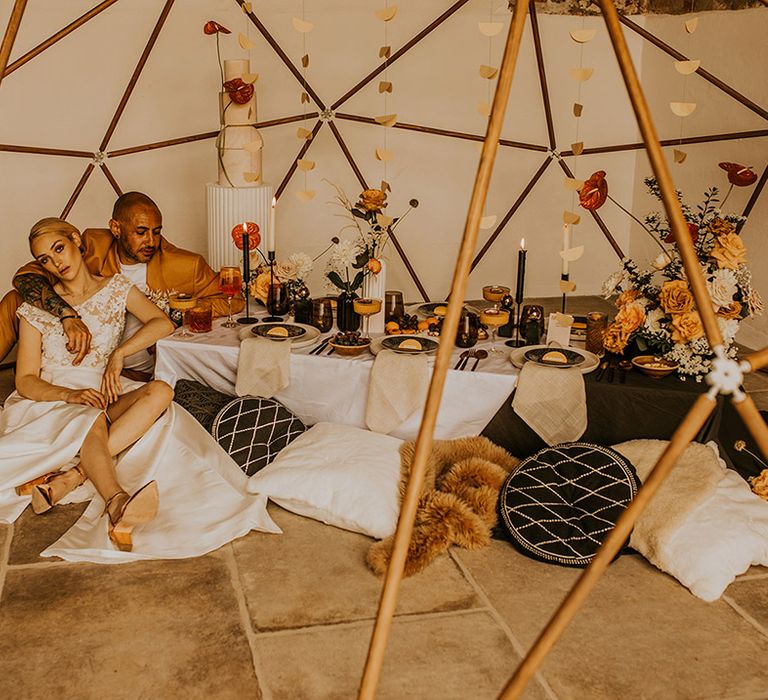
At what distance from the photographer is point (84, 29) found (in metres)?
5.17

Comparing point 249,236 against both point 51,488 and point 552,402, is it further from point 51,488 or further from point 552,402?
point 552,402

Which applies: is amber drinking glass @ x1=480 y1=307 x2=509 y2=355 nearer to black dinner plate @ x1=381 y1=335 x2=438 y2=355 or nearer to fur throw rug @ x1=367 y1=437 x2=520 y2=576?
black dinner plate @ x1=381 y1=335 x2=438 y2=355

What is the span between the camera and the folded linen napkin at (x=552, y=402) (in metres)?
3.06

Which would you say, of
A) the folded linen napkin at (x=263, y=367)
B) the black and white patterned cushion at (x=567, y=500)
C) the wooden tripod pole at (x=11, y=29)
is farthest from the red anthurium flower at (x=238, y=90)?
the wooden tripod pole at (x=11, y=29)

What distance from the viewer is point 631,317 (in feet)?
10.3

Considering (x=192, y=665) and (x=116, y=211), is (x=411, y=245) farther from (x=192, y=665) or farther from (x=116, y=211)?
(x=192, y=665)

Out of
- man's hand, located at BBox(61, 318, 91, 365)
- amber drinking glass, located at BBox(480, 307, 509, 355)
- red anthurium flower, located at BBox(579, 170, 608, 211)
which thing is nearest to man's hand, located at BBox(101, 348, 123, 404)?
man's hand, located at BBox(61, 318, 91, 365)

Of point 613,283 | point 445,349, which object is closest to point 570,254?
point 613,283

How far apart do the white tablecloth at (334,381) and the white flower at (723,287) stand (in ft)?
2.27

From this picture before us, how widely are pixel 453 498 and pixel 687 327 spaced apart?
944mm

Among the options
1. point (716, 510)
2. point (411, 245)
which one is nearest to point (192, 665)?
point (716, 510)

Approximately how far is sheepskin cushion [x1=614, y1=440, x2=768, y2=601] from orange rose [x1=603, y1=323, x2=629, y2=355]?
1.30 ft

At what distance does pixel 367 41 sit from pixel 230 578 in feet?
12.6

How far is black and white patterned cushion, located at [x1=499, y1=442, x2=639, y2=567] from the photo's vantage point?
9.09ft
